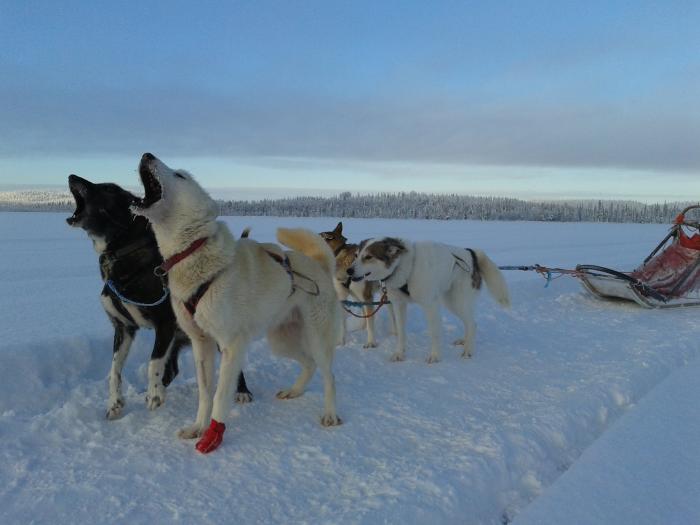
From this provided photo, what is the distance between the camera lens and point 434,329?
5727mm

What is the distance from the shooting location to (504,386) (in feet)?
15.3

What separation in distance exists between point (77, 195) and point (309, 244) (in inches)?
69.2

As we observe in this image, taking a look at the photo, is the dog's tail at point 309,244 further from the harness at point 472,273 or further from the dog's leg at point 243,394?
the harness at point 472,273

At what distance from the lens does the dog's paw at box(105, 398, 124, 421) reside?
146 inches

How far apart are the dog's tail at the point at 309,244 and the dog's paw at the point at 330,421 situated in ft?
3.79

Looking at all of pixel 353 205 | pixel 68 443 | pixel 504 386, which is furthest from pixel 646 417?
pixel 353 205

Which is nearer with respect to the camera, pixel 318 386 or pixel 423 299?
pixel 318 386

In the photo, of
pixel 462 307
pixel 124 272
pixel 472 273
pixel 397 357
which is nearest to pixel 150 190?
pixel 124 272

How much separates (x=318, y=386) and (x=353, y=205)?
3670 inches

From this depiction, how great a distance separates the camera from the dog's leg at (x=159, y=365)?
374 cm


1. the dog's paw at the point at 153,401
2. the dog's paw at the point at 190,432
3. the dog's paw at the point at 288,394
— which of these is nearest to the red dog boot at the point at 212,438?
the dog's paw at the point at 190,432

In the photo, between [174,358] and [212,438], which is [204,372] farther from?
[174,358]

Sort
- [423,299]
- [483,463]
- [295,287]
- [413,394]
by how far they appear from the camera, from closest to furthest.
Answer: [483,463]
[295,287]
[413,394]
[423,299]

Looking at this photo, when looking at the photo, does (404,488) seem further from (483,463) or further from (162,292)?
(162,292)
